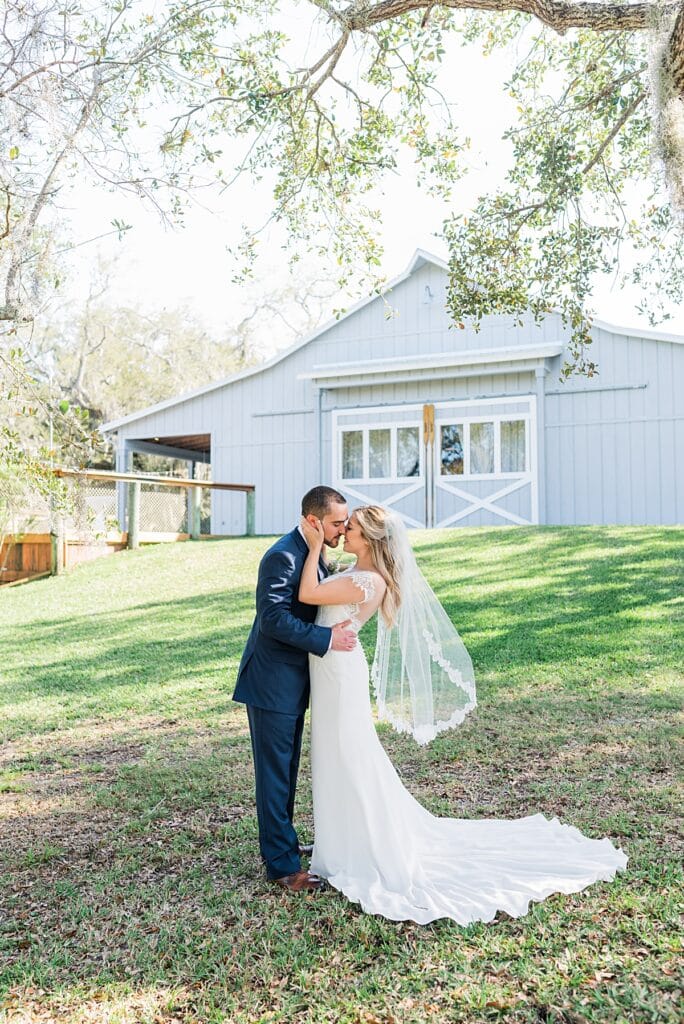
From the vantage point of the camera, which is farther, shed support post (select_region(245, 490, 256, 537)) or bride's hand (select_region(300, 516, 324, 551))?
shed support post (select_region(245, 490, 256, 537))

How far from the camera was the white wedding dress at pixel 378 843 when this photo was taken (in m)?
4.01

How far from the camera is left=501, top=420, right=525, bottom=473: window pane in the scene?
18.3 meters

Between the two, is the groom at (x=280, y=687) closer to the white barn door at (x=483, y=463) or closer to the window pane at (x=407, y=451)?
the white barn door at (x=483, y=463)

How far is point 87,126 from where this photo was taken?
5.83 meters

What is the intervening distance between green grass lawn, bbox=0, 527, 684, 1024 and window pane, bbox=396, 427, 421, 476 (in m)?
7.72

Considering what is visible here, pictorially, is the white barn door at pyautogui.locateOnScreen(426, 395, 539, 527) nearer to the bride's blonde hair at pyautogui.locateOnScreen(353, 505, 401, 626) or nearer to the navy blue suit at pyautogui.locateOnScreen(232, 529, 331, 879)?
the bride's blonde hair at pyautogui.locateOnScreen(353, 505, 401, 626)

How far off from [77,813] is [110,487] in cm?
1206

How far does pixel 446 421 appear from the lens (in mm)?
19031

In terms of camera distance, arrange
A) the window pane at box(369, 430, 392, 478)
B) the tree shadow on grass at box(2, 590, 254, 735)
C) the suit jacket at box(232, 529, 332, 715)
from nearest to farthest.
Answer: the suit jacket at box(232, 529, 332, 715) → the tree shadow on grass at box(2, 590, 254, 735) → the window pane at box(369, 430, 392, 478)

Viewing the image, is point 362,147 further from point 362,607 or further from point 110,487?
point 110,487

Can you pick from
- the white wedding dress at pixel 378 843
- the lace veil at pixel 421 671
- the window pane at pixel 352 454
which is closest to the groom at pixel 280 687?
the white wedding dress at pixel 378 843

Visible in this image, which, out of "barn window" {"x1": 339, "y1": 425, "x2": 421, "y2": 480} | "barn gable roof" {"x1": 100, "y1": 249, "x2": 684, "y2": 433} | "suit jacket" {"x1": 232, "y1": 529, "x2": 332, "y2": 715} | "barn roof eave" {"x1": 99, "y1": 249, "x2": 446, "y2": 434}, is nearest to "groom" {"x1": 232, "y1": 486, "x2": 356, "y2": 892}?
"suit jacket" {"x1": 232, "y1": 529, "x2": 332, "y2": 715}

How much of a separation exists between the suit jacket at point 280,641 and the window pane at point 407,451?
1515 centimetres

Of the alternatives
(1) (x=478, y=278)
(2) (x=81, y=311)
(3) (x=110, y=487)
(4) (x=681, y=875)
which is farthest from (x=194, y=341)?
(4) (x=681, y=875)
